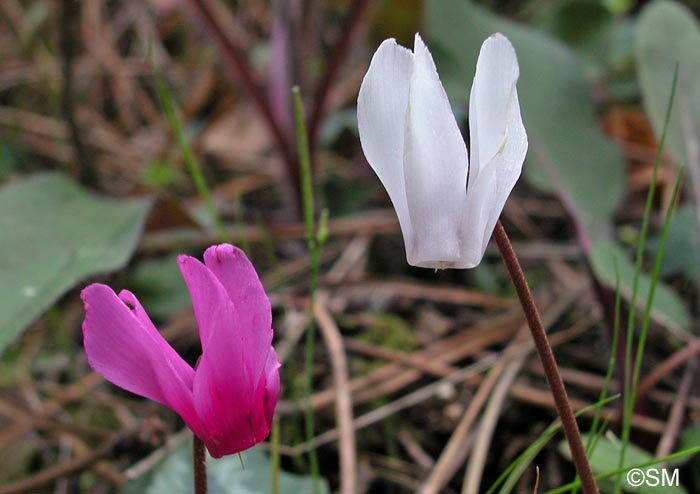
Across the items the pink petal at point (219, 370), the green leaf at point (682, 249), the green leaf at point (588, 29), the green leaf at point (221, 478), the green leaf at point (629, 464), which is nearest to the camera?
the pink petal at point (219, 370)

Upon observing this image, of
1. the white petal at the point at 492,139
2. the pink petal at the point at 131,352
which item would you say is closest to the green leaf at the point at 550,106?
the white petal at the point at 492,139

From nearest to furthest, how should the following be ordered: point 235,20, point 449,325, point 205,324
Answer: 1. point 205,324
2. point 449,325
3. point 235,20

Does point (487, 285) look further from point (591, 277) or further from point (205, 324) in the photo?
point (205, 324)

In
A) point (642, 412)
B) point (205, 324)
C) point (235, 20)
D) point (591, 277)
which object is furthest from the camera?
point (235, 20)

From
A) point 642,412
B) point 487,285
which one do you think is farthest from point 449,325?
point 642,412

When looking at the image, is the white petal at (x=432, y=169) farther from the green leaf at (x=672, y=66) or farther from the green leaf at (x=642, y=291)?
the green leaf at (x=672, y=66)

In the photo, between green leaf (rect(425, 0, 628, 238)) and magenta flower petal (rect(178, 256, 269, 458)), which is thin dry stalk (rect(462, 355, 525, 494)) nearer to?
green leaf (rect(425, 0, 628, 238))
